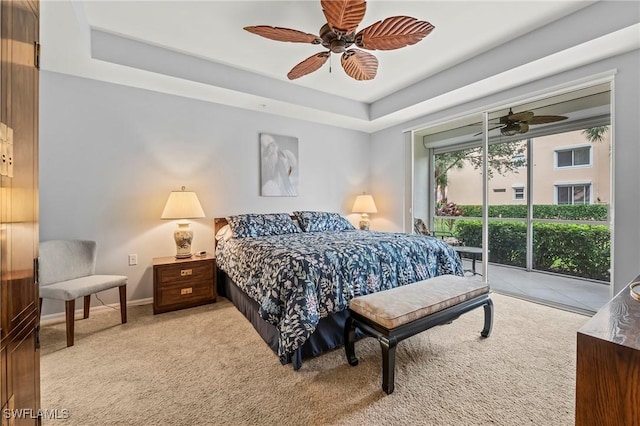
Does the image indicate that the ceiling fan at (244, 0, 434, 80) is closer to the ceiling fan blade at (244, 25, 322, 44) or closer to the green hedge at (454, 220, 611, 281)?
the ceiling fan blade at (244, 25, 322, 44)

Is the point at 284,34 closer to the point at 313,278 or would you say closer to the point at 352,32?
the point at 352,32

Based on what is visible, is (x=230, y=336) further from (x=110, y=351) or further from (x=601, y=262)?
(x=601, y=262)

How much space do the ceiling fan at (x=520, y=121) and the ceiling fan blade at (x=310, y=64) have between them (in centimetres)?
261

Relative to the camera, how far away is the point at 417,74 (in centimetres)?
356

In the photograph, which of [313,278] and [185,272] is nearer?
[313,278]

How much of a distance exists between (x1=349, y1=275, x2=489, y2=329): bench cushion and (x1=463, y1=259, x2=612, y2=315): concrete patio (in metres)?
1.69

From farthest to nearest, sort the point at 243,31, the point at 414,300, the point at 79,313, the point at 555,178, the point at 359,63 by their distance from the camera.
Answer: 1. the point at 555,178
2. the point at 79,313
3. the point at 243,31
4. the point at 359,63
5. the point at 414,300

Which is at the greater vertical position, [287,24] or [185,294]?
[287,24]

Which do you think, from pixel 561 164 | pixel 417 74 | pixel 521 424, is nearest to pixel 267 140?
pixel 417 74

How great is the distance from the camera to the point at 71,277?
8.44 feet

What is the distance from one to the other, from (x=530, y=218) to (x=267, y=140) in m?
4.19

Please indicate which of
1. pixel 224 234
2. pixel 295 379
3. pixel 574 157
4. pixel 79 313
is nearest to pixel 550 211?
pixel 574 157

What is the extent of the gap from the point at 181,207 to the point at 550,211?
494 cm

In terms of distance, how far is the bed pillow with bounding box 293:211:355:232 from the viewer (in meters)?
3.84
